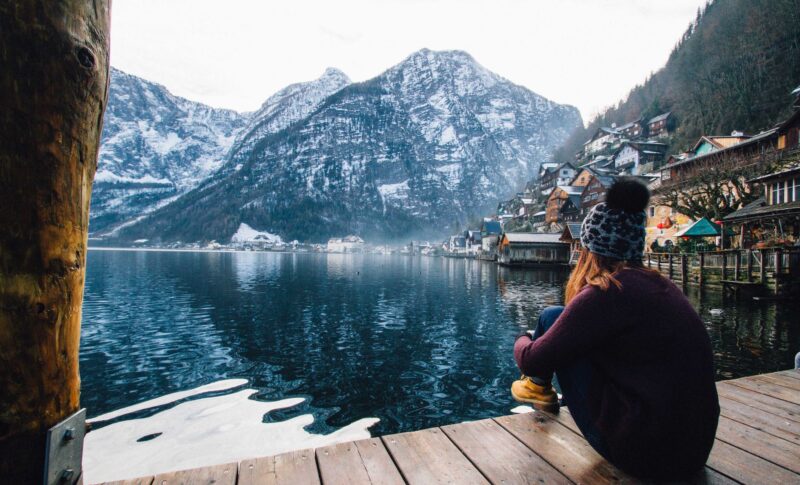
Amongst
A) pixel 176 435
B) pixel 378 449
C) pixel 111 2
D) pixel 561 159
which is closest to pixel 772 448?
pixel 378 449

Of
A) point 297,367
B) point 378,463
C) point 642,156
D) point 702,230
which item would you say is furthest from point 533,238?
point 378,463

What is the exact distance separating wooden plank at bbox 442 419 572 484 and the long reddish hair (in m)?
1.33

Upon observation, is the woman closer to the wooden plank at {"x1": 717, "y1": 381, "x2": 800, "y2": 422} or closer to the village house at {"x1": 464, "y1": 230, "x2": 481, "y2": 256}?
the wooden plank at {"x1": 717, "y1": 381, "x2": 800, "y2": 422}

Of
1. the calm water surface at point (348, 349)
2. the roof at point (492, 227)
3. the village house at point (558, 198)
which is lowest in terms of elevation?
the calm water surface at point (348, 349)

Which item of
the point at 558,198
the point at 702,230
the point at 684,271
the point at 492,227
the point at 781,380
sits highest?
the point at 558,198

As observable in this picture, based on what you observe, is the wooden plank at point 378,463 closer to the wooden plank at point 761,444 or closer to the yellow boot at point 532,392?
the yellow boot at point 532,392

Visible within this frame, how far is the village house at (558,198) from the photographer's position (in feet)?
225

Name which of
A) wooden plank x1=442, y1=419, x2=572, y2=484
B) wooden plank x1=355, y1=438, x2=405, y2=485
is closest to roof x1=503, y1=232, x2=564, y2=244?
wooden plank x1=442, y1=419, x2=572, y2=484

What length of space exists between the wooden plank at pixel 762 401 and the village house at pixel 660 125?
302 ft

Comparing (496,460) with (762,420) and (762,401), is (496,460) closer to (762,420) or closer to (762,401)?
(762,420)

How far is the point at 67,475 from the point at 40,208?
1281mm

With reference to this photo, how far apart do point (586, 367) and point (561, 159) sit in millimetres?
129283

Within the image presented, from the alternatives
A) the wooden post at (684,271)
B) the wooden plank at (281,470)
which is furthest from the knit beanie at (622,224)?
the wooden post at (684,271)

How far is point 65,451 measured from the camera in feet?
5.77
